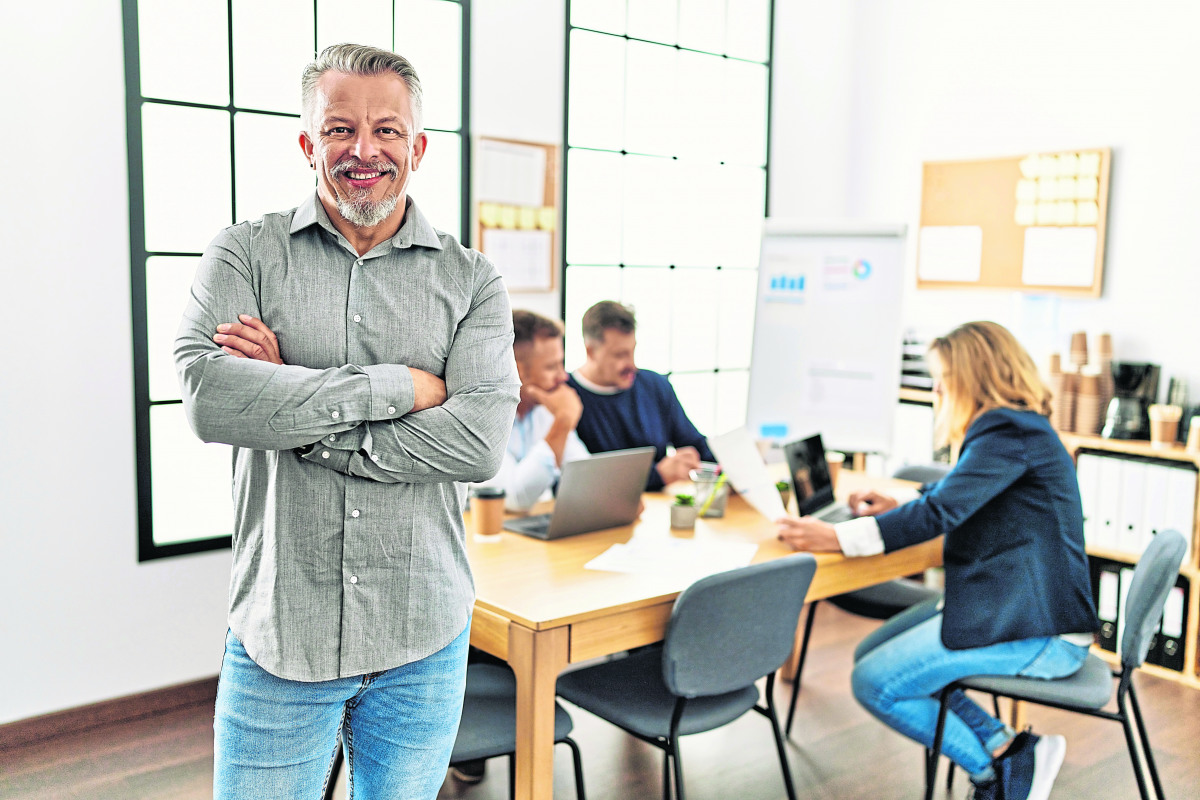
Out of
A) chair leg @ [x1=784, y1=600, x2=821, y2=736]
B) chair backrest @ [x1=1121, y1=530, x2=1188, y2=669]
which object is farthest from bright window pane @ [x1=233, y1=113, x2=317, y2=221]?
chair backrest @ [x1=1121, y1=530, x2=1188, y2=669]

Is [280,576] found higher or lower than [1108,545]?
higher

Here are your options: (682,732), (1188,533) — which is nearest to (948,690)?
(682,732)

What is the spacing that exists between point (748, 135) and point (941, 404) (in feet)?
9.13

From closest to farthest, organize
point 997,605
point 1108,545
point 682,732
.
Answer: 1. point 682,732
2. point 997,605
3. point 1108,545

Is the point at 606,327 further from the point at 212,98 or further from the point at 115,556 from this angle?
the point at 115,556

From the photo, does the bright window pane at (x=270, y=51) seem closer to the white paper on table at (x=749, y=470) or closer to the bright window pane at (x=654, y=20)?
the bright window pane at (x=654, y=20)

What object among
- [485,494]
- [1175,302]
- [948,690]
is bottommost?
[948,690]

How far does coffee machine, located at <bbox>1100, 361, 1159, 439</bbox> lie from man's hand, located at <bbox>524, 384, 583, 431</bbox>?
2.40 metres

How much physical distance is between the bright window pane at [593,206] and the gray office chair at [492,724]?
2435 mm

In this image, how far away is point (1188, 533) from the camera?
3807 millimetres

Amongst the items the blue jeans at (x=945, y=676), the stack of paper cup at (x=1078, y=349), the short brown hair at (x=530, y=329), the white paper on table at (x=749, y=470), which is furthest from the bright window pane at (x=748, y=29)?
the blue jeans at (x=945, y=676)

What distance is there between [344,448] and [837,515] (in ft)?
6.53

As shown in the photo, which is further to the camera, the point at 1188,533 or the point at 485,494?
the point at 1188,533

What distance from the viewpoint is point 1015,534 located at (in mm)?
2559
